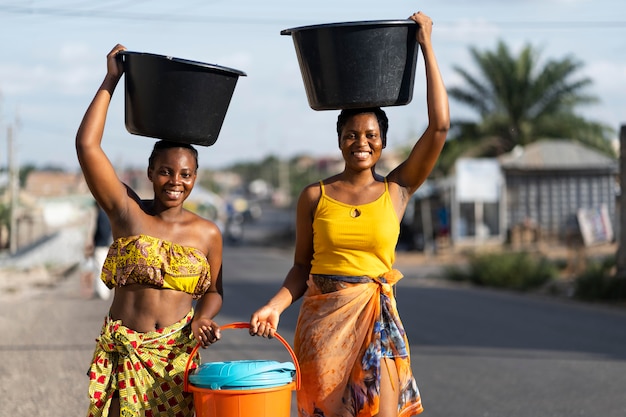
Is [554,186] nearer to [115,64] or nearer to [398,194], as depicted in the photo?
[398,194]

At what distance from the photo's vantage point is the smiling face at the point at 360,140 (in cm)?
411

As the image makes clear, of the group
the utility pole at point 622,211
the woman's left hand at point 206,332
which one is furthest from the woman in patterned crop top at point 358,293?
the utility pole at point 622,211

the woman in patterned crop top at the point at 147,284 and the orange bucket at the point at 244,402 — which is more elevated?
the woman in patterned crop top at the point at 147,284

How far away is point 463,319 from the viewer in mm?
13172

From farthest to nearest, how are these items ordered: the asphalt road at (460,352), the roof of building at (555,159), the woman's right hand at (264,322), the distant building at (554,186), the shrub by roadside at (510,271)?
the distant building at (554,186), the roof of building at (555,159), the shrub by roadside at (510,271), the asphalt road at (460,352), the woman's right hand at (264,322)

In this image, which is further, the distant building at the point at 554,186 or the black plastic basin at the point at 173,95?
the distant building at the point at 554,186

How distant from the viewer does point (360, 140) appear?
4113mm

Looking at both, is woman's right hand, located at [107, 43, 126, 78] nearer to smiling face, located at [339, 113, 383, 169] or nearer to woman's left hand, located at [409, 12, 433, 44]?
smiling face, located at [339, 113, 383, 169]

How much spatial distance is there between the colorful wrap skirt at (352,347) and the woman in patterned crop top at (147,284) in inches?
16.6

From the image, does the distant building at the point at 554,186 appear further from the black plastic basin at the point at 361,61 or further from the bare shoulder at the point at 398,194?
the black plastic basin at the point at 361,61

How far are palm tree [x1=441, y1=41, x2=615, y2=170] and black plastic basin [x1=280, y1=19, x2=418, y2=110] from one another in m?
32.4

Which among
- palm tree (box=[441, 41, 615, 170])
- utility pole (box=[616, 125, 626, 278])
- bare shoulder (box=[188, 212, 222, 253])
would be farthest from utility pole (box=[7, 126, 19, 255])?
bare shoulder (box=[188, 212, 222, 253])

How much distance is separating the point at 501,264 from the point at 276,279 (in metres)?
5.05

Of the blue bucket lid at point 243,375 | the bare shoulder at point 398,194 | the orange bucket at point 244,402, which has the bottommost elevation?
the orange bucket at point 244,402
